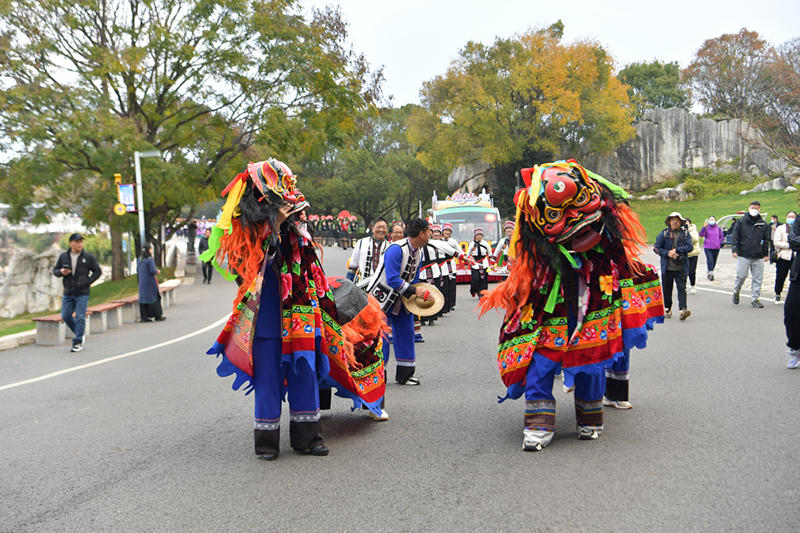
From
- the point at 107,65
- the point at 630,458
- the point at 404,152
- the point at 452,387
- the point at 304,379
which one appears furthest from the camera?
the point at 404,152

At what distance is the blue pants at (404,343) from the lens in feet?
23.9

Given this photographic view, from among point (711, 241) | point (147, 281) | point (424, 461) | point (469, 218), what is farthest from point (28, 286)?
point (424, 461)

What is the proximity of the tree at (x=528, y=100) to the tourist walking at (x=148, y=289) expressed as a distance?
3208 centimetres

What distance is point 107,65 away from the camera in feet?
62.5

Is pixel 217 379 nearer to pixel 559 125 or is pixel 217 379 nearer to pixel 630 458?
pixel 630 458

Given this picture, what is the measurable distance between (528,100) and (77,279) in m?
38.3

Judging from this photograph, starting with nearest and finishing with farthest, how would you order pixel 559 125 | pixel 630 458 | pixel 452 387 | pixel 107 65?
pixel 630 458 < pixel 452 387 < pixel 107 65 < pixel 559 125

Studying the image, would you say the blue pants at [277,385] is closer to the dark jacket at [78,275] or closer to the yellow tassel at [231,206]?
the yellow tassel at [231,206]

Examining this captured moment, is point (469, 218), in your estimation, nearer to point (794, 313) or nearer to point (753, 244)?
point (753, 244)

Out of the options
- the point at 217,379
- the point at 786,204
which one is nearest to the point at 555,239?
the point at 217,379

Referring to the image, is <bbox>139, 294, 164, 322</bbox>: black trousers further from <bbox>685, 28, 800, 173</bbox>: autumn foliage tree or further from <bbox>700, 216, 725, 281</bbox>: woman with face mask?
<bbox>685, 28, 800, 173</bbox>: autumn foliage tree

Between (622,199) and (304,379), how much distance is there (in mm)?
2717

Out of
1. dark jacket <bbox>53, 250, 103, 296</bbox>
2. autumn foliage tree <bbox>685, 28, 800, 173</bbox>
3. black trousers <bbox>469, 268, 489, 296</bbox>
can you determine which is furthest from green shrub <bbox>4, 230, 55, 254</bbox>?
autumn foliage tree <bbox>685, 28, 800, 173</bbox>

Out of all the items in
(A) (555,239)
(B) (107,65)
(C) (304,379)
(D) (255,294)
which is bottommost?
(C) (304,379)
